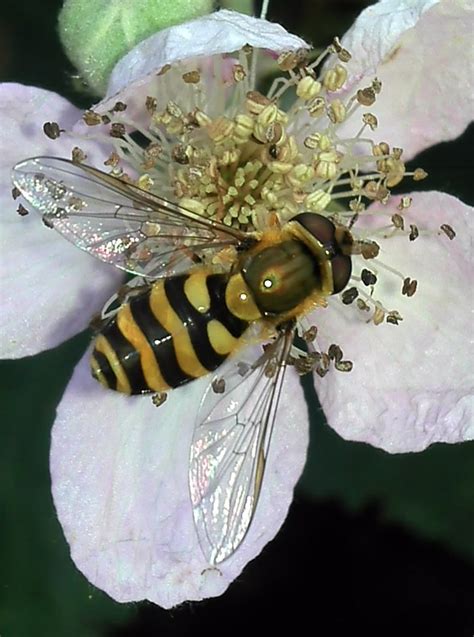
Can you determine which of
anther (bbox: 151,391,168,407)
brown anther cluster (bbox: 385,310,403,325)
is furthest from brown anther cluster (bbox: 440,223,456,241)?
anther (bbox: 151,391,168,407)

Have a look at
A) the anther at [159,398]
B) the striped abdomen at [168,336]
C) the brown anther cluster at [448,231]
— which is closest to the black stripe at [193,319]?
the striped abdomen at [168,336]

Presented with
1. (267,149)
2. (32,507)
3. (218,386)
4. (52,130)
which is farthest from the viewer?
(32,507)

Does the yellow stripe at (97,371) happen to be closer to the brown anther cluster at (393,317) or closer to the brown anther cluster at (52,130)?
the brown anther cluster at (52,130)

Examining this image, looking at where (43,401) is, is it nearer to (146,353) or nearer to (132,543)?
(132,543)

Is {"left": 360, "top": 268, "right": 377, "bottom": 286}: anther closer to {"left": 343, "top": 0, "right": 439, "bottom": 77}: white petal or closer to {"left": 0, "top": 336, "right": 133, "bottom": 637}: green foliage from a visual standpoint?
{"left": 343, "top": 0, "right": 439, "bottom": 77}: white petal

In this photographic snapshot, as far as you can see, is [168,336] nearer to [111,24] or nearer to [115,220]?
[115,220]

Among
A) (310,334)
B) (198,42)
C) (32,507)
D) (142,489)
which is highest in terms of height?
(198,42)

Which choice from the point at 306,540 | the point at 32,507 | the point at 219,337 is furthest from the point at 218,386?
the point at 306,540

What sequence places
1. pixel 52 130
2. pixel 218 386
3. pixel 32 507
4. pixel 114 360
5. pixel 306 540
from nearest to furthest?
1. pixel 114 360
2. pixel 218 386
3. pixel 52 130
4. pixel 32 507
5. pixel 306 540
